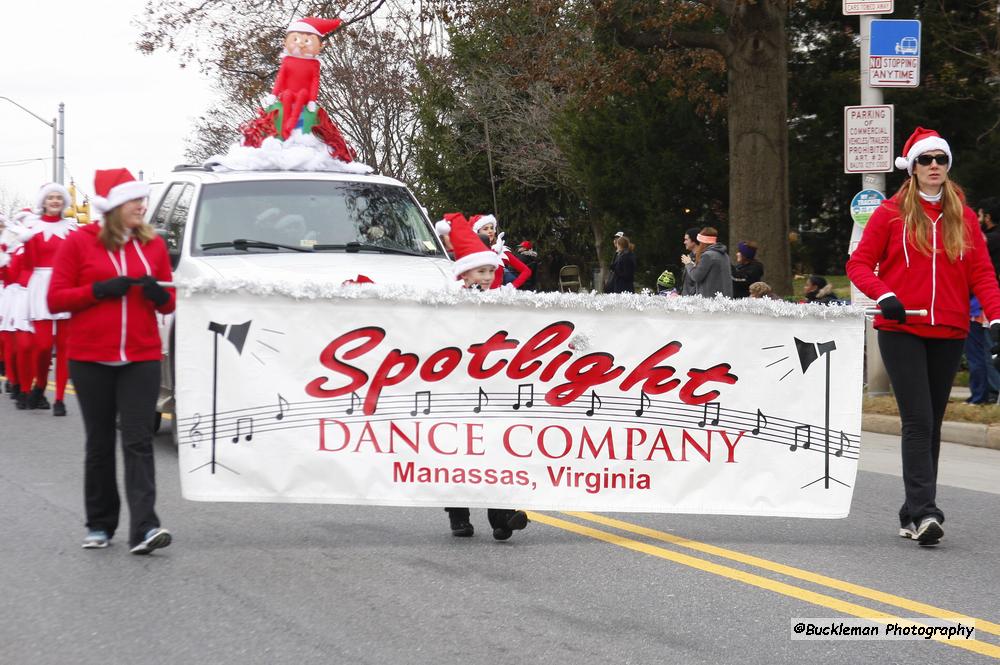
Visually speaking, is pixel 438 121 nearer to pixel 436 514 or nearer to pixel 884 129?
pixel 884 129

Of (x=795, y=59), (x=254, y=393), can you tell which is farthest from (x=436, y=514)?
(x=795, y=59)

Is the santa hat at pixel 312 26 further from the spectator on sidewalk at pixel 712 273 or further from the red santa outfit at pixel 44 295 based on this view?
the spectator on sidewalk at pixel 712 273

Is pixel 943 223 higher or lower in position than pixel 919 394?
higher

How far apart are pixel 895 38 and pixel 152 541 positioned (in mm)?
10102

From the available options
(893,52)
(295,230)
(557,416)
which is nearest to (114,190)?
(557,416)

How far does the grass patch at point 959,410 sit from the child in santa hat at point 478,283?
5298 mm

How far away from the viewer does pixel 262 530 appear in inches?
288

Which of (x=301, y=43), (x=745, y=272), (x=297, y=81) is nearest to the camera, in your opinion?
(x=297, y=81)

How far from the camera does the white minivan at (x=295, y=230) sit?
9.20m

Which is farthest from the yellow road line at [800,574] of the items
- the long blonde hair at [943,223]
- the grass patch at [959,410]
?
the grass patch at [959,410]

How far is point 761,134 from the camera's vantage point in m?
19.0

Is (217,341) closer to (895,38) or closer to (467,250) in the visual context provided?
(467,250)

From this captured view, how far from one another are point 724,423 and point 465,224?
1.76 metres

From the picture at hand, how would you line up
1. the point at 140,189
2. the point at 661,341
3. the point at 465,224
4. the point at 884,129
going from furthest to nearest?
the point at 884,129 → the point at 465,224 → the point at 661,341 → the point at 140,189
